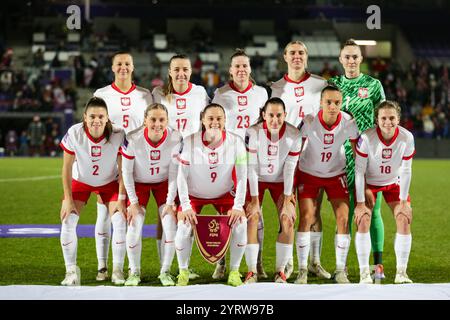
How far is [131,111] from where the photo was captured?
23.3 feet

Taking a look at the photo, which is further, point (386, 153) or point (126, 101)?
point (126, 101)

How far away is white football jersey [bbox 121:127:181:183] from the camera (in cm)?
655

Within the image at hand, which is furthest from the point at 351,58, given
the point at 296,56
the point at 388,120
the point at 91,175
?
the point at 91,175

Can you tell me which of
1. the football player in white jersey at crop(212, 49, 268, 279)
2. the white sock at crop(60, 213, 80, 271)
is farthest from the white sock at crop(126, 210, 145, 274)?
the football player in white jersey at crop(212, 49, 268, 279)

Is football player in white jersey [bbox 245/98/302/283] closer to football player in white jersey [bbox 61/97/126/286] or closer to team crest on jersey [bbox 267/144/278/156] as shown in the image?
team crest on jersey [bbox 267/144/278/156]

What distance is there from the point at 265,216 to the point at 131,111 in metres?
5.05

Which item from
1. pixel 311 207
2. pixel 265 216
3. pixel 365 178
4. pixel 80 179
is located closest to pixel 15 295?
pixel 80 179

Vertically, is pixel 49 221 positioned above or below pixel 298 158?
below

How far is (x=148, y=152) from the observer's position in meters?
6.55

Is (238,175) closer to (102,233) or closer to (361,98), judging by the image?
(102,233)

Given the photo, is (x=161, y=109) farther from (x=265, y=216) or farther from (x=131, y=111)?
(x=265, y=216)

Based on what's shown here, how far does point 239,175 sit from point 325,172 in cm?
75

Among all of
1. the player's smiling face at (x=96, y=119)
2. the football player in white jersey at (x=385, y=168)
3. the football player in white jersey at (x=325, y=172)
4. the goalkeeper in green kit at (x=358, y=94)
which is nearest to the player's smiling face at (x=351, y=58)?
the goalkeeper in green kit at (x=358, y=94)
